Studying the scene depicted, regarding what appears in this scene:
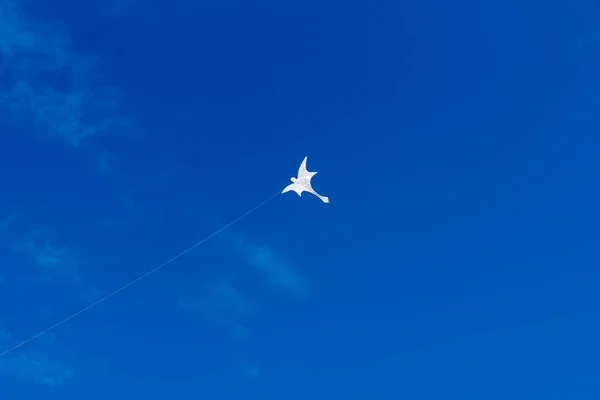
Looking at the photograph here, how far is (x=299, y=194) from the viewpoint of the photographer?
8662 centimetres

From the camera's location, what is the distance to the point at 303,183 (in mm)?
Answer: 85875

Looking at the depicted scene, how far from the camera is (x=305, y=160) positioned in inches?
3356

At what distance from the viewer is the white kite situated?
85375 mm

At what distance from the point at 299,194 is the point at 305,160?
9.84ft

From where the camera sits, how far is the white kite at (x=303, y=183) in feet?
280
